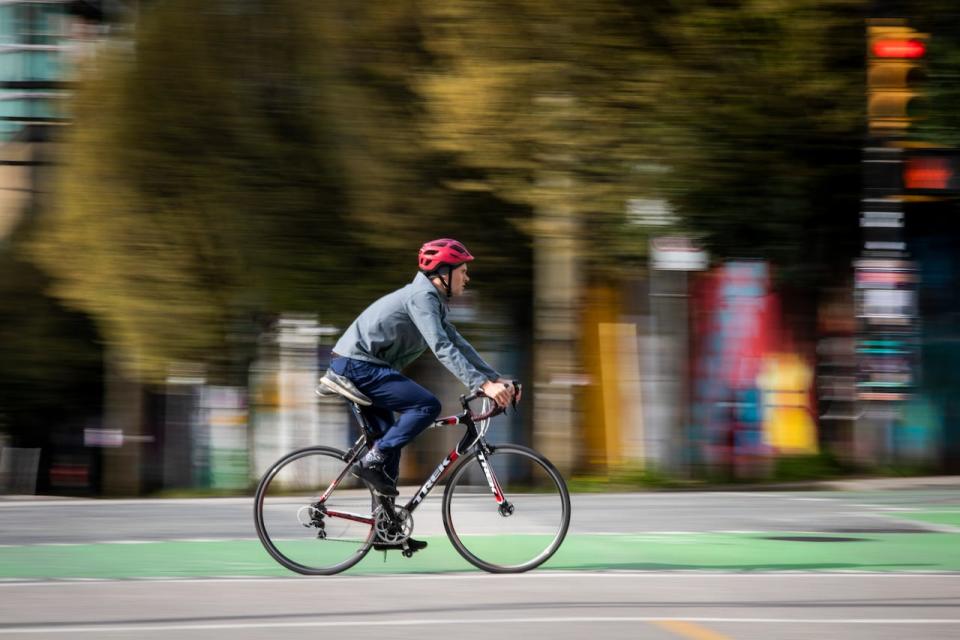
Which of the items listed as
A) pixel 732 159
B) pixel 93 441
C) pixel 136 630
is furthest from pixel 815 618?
pixel 93 441

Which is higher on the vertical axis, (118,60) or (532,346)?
(118,60)

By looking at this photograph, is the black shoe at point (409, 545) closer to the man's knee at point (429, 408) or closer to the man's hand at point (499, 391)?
the man's knee at point (429, 408)

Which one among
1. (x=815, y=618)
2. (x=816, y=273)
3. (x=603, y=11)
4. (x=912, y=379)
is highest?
(x=603, y=11)

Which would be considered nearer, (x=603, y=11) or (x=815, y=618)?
(x=815, y=618)

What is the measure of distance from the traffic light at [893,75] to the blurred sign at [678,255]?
232 centimetres

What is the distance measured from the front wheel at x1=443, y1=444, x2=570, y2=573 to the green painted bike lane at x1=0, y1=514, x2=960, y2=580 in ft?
0.33

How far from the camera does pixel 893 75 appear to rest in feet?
49.7

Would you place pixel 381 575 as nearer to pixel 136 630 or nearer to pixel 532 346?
pixel 136 630

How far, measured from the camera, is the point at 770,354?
18.8 metres

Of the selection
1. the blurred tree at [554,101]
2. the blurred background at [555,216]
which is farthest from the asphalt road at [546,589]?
the blurred background at [555,216]

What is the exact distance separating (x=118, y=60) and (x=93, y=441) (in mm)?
7497

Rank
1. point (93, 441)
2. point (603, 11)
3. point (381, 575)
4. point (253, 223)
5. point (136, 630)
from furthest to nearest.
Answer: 1. point (93, 441)
2. point (253, 223)
3. point (603, 11)
4. point (381, 575)
5. point (136, 630)

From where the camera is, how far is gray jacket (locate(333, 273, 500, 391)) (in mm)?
7938

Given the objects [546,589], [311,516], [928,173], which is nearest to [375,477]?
[311,516]
